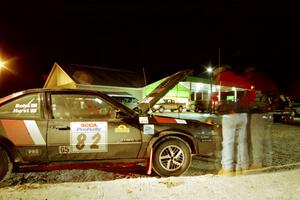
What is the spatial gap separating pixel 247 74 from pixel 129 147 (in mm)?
3191

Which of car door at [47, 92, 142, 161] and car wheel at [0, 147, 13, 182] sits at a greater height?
car door at [47, 92, 142, 161]

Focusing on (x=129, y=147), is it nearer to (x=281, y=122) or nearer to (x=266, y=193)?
(x=266, y=193)

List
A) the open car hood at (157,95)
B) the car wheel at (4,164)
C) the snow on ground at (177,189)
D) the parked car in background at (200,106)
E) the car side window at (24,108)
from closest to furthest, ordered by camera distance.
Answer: the snow on ground at (177,189), the car wheel at (4,164), the car side window at (24,108), the open car hood at (157,95), the parked car in background at (200,106)

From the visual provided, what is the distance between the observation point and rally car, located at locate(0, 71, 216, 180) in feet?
14.4

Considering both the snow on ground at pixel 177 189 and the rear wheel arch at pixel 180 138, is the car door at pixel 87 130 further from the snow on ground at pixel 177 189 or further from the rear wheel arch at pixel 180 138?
the snow on ground at pixel 177 189

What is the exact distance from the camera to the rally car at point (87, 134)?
4.39 meters

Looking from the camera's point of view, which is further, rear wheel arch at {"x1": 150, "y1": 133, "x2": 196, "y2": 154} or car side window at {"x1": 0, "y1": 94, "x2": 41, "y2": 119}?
rear wheel arch at {"x1": 150, "y1": 133, "x2": 196, "y2": 154}

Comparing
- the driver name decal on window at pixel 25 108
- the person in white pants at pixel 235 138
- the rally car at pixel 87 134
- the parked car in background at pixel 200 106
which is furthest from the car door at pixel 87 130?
the parked car in background at pixel 200 106

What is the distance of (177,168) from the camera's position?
193 inches

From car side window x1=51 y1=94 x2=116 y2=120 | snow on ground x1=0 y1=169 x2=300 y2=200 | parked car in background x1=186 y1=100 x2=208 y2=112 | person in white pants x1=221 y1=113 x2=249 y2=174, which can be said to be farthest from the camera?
parked car in background x1=186 y1=100 x2=208 y2=112

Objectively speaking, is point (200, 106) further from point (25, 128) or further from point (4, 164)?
point (4, 164)

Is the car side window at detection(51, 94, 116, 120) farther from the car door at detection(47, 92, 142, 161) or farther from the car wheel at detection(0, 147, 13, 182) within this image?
the car wheel at detection(0, 147, 13, 182)

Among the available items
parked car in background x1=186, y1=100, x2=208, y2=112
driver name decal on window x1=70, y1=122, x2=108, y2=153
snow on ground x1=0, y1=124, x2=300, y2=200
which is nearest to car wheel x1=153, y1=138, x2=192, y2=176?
snow on ground x1=0, y1=124, x2=300, y2=200

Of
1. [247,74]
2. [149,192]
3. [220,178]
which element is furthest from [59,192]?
[247,74]
